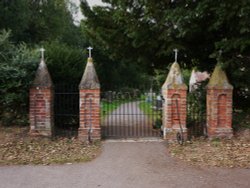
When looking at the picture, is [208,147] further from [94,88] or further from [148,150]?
[94,88]

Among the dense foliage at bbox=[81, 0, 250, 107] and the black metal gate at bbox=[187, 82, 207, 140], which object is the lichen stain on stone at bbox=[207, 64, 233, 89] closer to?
the dense foliage at bbox=[81, 0, 250, 107]

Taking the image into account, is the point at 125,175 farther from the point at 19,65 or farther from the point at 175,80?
the point at 19,65

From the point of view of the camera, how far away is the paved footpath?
6.47 meters

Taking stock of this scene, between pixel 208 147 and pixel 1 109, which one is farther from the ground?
pixel 1 109

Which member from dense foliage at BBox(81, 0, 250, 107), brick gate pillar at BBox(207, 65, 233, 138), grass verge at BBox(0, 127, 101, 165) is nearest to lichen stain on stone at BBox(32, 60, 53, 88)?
grass verge at BBox(0, 127, 101, 165)

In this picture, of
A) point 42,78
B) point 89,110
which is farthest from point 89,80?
point 42,78

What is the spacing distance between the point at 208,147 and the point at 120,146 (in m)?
2.16

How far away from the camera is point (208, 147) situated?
9297 millimetres

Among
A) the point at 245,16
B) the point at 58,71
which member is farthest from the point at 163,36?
the point at 58,71

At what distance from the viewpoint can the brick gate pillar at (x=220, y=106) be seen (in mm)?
10375

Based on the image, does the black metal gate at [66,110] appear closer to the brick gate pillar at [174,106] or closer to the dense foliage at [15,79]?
the dense foliage at [15,79]

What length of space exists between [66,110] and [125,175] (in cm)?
519

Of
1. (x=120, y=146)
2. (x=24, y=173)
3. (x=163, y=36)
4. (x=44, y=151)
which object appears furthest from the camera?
(x=163, y=36)

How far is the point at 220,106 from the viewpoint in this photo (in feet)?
34.3
